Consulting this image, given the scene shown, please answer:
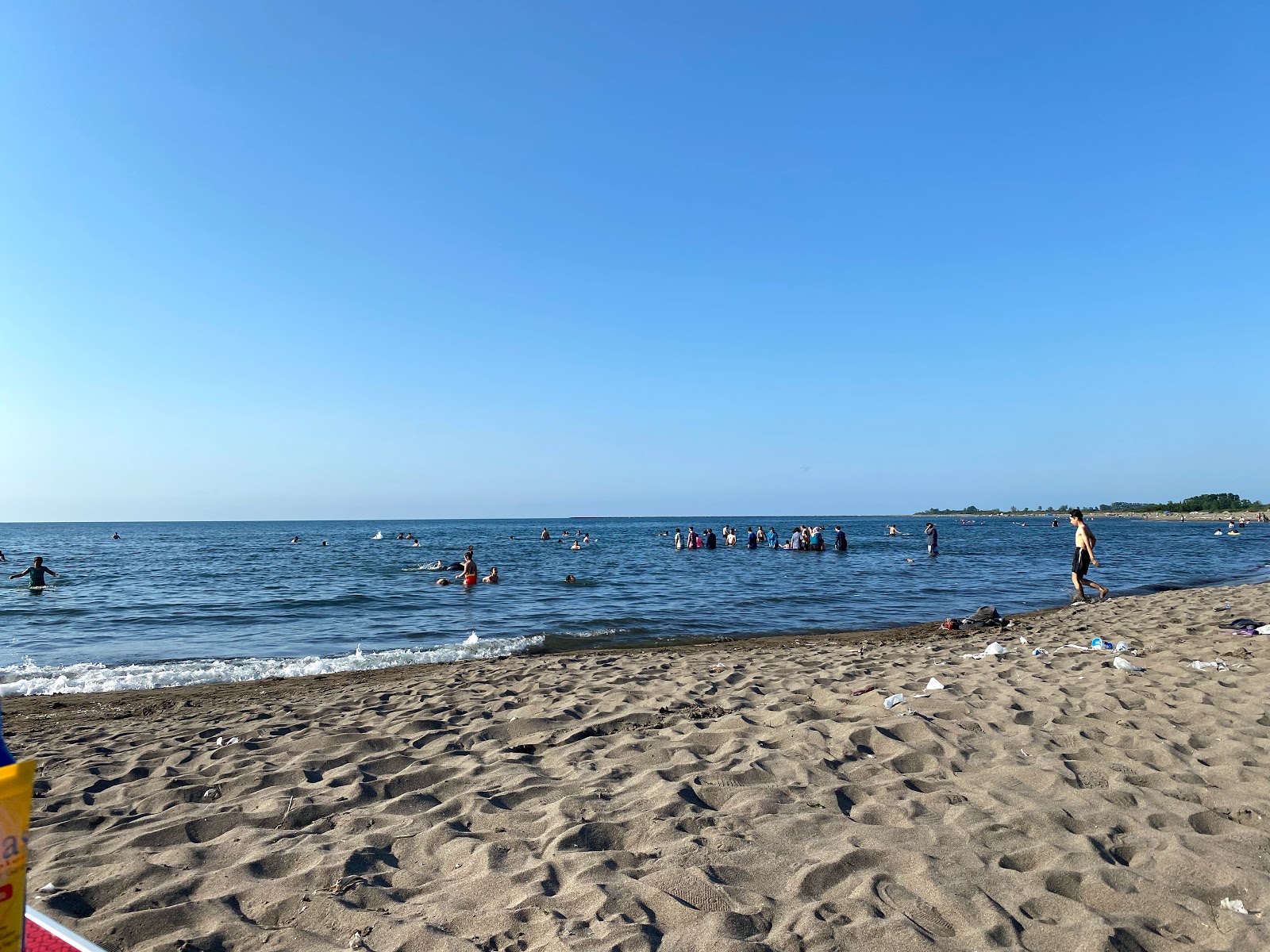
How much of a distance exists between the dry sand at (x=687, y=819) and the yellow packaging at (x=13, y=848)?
1905 mm

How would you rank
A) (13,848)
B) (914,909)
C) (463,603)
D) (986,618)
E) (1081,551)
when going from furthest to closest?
(463,603) → (1081,551) → (986,618) → (914,909) → (13,848)

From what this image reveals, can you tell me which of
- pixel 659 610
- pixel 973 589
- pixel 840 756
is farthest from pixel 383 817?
pixel 973 589

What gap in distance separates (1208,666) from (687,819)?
22.4ft

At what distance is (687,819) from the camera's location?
411 centimetres

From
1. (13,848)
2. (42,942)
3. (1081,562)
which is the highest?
(13,848)

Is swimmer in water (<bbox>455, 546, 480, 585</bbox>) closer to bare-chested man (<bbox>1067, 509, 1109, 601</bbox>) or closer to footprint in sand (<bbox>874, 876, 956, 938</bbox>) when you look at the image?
bare-chested man (<bbox>1067, 509, 1109, 601</bbox>)

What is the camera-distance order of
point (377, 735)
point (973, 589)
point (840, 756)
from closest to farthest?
point (840, 756) → point (377, 735) → point (973, 589)

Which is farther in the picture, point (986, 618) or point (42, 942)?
point (986, 618)

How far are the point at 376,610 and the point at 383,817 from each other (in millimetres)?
14472

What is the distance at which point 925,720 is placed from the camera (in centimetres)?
579

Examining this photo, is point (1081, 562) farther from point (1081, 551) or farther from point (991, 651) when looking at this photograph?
point (991, 651)

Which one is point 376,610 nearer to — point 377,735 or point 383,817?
point 377,735

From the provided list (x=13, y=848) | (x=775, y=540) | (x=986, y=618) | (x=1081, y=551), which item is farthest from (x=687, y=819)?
(x=775, y=540)

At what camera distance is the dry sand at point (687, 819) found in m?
3.09
